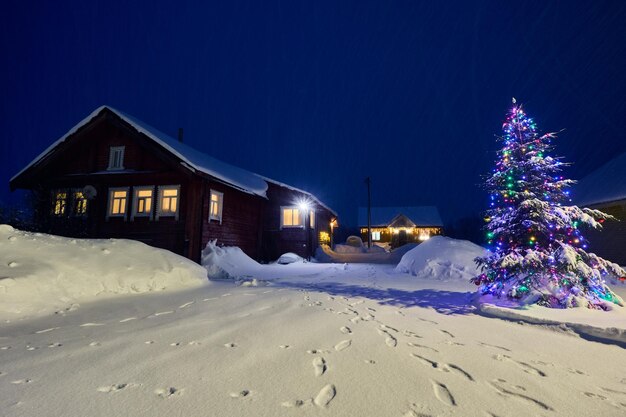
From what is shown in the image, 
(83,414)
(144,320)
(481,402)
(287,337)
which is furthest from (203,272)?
(481,402)

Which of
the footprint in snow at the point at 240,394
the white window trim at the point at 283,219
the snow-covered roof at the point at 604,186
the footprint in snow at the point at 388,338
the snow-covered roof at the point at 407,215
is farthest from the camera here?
the snow-covered roof at the point at 407,215

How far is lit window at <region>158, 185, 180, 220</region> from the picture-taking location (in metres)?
12.7

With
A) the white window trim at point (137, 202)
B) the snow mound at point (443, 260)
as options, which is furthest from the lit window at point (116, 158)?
the snow mound at point (443, 260)

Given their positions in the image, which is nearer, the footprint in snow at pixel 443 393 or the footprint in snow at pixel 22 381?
the footprint in snow at pixel 443 393

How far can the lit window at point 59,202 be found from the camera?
44.3 feet

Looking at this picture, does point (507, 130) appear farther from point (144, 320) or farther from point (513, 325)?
point (144, 320)

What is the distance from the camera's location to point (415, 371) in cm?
258

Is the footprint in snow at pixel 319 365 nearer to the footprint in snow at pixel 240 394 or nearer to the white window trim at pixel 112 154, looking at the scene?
the footprint in snow at pixel 240 394

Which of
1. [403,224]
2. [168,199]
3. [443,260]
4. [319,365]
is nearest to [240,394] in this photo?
[319,365]

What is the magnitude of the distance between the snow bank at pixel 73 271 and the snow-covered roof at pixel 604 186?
17.9 m

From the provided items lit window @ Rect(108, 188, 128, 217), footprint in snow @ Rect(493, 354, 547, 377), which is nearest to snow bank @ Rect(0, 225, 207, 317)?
footprint in snow @ Rect(493, 354, 547, 377)

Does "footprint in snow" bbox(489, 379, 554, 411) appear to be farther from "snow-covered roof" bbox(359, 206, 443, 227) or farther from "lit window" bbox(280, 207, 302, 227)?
"snow-covered roof" bbox(359, 206, 443, 227)

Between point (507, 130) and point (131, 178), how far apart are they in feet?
43.2

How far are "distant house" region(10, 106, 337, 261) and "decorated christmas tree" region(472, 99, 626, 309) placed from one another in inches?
Answer: 375
